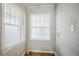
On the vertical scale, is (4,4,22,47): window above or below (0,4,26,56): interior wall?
above

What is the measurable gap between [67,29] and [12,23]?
2.41 feet

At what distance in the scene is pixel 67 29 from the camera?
115cm

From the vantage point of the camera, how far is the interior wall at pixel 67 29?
1.13m

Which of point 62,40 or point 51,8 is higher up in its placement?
point 51,8

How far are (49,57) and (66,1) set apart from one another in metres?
0.75

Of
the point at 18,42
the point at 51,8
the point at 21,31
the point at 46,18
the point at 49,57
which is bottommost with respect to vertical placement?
the point at 49,57

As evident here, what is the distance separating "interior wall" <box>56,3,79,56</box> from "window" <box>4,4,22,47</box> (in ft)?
1.75

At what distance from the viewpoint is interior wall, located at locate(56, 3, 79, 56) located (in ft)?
3.70

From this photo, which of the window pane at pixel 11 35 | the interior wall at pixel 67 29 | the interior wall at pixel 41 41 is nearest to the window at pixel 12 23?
the window pane at pixel 11 35

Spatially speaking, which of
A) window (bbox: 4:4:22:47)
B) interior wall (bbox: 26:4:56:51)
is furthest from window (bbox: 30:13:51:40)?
window (bbox: 4:4:22:47)

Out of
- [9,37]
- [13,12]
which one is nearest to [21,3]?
[13,12]

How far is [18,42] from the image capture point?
3.92 ft

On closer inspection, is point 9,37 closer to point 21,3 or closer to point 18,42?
point 18,42

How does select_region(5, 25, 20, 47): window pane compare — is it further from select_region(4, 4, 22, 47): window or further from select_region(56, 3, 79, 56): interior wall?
select_region(56, 3, 79, 56): interior wall
